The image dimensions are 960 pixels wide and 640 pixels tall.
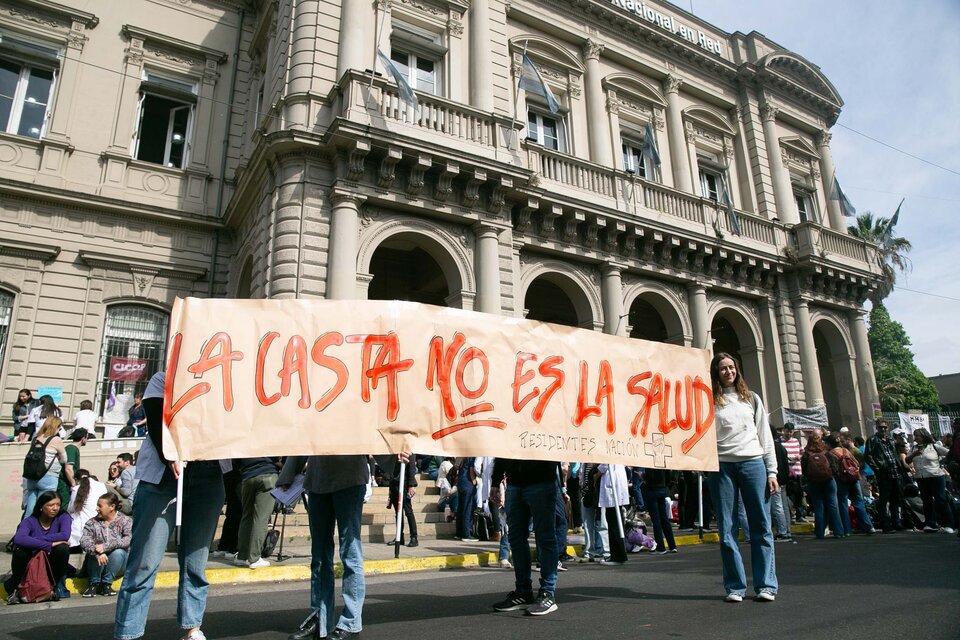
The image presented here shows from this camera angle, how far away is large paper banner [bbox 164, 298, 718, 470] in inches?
178

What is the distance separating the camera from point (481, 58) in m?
16.9

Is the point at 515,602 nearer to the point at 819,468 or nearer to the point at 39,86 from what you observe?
the point at 819,468

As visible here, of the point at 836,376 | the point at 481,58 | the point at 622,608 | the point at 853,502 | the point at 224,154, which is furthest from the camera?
the point at 836,376

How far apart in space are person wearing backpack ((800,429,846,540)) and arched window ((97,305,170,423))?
1513 centimetres

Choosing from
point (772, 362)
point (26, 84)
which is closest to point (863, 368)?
point (772, 362)

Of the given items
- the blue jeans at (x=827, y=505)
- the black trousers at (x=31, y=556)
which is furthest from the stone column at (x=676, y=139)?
the black trousers at (x=31, y=556)

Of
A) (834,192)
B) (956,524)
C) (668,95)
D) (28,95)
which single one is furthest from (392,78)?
(834,192)

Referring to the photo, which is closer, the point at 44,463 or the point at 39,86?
the point at 44,463

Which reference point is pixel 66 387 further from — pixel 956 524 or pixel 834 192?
pixel 834 192

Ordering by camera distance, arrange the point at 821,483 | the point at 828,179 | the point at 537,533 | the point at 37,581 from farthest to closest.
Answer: the point at 828,179
the point at 821,483
the point at 37,581
the point at 537,533

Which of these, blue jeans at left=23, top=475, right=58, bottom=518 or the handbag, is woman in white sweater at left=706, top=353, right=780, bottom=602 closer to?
the handbag

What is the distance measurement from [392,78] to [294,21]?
112 inches

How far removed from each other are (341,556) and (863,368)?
24.3 m

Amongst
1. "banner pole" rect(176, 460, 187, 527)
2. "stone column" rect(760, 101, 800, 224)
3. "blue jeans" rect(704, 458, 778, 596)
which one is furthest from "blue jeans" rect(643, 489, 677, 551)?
"stone column" rect(760, 101, 800, 224)
